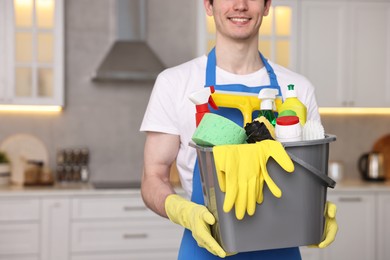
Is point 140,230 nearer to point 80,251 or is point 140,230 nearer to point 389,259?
point 80,251

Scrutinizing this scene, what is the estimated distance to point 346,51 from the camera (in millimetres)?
4258

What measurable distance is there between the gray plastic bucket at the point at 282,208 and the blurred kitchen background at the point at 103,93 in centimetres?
305

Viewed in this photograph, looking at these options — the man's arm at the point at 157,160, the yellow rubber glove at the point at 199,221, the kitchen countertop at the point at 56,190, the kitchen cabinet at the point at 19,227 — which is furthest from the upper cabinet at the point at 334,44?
the yellow rubber glove at the point at 199,221

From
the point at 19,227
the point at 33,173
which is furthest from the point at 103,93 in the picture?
the point at 19,227

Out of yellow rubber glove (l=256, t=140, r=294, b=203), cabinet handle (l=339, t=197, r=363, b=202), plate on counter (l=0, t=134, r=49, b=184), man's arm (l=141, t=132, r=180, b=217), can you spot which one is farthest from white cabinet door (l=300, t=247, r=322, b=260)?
yellow rubber glove (l=256, t=140, r=294, b=203)

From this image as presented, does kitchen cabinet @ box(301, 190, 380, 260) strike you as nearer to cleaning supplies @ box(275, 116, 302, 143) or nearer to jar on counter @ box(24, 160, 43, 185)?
jar on counter @ box(24, 160, 43, 185)

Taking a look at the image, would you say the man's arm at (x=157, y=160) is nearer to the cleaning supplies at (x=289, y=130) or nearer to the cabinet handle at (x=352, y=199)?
the cleaning supplies at (x=289, y=130)

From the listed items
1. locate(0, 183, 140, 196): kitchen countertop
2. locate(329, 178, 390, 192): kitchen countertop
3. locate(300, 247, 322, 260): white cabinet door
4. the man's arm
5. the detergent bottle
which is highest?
→ the detergent bottle

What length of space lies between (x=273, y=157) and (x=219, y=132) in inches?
4.5

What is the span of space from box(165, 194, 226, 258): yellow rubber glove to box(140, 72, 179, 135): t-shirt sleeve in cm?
31

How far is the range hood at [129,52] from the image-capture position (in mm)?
4055

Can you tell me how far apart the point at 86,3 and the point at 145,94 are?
757mm

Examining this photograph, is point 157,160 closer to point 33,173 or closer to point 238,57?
point 238,57

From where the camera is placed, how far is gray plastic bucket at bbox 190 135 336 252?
3.85 ft
